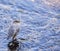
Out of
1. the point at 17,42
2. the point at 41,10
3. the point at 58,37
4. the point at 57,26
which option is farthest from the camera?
the point at 41,10

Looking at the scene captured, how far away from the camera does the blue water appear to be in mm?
7574

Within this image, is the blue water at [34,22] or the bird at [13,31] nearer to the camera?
the bird at [13,31]

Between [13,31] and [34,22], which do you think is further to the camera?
[34,22]

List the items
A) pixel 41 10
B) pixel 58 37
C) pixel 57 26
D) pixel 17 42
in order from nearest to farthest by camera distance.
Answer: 1. pixel 17 42
2. pixel 58 37
3. pixel 57 26
4. pixel 41 10

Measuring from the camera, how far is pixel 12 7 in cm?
941

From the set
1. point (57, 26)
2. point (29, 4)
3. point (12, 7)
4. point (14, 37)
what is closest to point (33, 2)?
point (29, 4)

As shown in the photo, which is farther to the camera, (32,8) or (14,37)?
(32,8)

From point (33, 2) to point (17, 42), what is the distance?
9.69ft

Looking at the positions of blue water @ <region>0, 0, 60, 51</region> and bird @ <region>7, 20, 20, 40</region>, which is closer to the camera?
bird @ <region>7, 20, 20, 40</region>

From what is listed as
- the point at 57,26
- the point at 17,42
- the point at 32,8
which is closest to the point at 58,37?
the point at 57,26

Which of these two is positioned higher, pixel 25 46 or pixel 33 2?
pixel 33 2

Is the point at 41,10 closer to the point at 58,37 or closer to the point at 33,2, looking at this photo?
the point at 33,2

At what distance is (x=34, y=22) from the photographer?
8.67 metres

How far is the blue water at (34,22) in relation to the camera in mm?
7574
